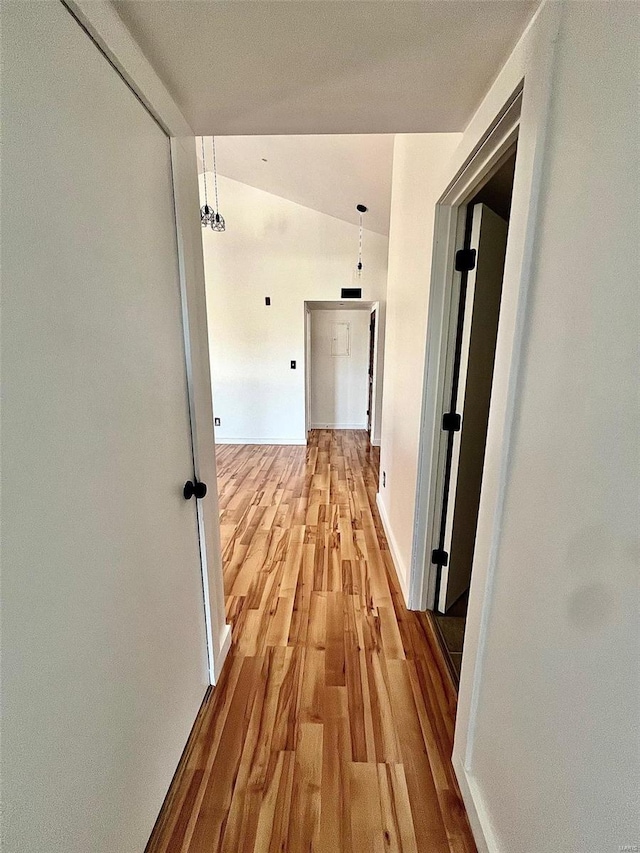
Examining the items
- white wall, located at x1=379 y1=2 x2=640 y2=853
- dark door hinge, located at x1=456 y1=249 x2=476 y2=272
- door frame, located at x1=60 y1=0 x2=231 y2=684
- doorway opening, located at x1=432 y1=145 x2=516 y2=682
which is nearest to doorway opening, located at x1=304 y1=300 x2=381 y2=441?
doorway opening, located at x1=432 y1=145 x2=516 y2=682

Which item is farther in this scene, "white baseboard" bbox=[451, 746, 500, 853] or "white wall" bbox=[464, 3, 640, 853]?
"white baseboard" bbox=[451, 746, 500, 853]

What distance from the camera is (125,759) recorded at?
89 centimetres

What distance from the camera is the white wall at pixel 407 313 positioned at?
5.82 feet

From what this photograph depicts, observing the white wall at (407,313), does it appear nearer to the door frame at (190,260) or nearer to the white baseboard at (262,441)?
the door frame at (190,260)

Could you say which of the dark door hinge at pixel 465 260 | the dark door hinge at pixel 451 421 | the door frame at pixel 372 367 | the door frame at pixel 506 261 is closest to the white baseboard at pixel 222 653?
the door frame at pixel 506 261

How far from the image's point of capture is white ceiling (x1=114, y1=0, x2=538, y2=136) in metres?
0.78

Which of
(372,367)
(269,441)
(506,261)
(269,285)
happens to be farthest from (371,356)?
(506,261)

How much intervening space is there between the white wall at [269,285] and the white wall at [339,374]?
→ 38.0 inches

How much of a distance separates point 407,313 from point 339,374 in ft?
13.0

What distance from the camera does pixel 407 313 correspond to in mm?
2234

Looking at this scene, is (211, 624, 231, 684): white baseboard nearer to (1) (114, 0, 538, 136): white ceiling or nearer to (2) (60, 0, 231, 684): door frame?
(2) (60, 0, 231, 684): door frame

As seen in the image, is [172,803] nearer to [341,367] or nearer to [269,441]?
[269,441]

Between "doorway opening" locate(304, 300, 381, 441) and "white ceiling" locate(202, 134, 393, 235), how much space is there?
1.51 meters

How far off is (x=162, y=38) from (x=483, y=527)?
1471 mm
